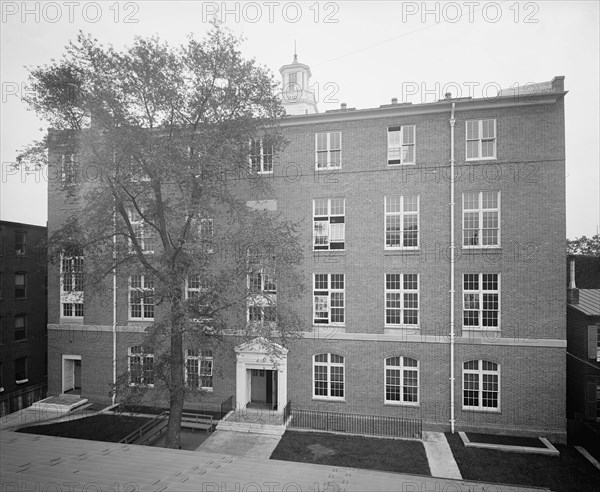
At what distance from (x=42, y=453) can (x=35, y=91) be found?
1243 centimetres

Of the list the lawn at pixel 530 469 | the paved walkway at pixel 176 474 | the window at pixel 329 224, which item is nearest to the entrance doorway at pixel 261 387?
the window at pixel 329 224

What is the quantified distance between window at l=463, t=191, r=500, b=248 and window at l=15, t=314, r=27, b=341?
29196 millimetres

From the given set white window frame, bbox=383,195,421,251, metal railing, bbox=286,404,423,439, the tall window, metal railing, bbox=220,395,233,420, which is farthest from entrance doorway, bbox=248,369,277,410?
the tall window

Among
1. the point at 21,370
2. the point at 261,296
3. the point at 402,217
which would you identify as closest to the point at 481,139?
the point at 402,217

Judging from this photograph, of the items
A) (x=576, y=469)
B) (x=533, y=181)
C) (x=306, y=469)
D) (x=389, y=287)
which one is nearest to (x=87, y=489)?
(x=306, y=469)

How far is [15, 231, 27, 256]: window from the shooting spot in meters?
25.9

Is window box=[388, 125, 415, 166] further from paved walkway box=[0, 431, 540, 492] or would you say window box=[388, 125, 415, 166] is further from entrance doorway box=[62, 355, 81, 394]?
entrance doorway box=[62, 355, 81, 394]

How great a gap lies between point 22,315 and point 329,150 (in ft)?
79.2

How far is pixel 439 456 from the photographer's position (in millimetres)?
15719

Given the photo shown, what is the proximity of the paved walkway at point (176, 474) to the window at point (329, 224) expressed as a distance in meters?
12.2

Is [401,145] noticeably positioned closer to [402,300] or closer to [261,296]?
[402,300]

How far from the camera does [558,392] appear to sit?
17281 millimetres

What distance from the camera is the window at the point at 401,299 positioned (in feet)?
62.5

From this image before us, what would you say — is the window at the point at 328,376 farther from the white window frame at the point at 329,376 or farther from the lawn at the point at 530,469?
the lawn at the point at 530,469
